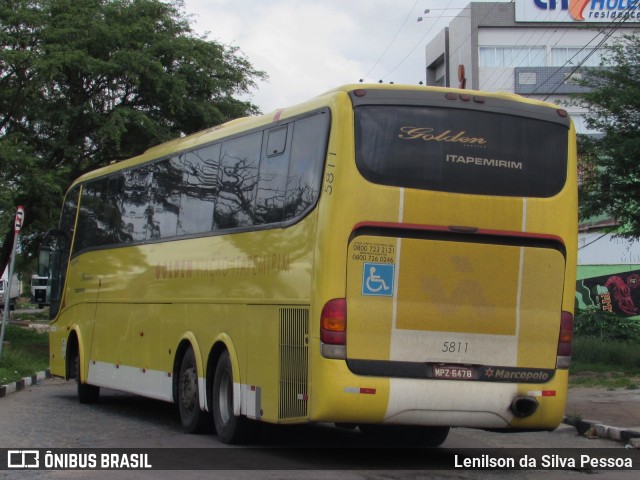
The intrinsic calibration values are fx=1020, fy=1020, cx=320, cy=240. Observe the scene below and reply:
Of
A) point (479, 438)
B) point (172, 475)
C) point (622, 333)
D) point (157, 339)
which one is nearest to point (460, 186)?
point (172, 475)

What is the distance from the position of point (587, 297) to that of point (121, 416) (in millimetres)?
32472

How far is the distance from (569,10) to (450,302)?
176 ft

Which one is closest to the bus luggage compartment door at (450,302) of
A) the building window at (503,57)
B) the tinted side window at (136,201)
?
the tinted side window at (136,201)

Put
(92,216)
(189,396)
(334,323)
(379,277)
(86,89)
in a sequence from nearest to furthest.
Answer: (334,323) → (379,277) → (189,396) → (92,216) → (86,89)

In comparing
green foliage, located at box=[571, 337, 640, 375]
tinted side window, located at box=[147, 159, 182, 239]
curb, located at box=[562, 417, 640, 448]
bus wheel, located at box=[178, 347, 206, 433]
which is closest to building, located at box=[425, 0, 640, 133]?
green foliage, located at box=[571, 337, 640, 375]

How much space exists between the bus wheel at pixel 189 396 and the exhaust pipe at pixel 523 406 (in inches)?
175

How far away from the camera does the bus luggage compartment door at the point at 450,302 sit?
9.98 metres

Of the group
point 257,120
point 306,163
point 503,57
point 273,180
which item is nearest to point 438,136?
point 306,163

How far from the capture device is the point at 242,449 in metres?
11.8

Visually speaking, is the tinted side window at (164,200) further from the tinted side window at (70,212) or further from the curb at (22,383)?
the curb at (22,383)

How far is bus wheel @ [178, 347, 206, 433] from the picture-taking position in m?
13.2

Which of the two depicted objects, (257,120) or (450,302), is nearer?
(450,302)

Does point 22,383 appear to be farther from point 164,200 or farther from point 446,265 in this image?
point 446,265

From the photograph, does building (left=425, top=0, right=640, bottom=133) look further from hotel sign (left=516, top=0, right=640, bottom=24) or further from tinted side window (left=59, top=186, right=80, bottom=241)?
tinted side window (left=59, top=186, right=80, bottom=241)
